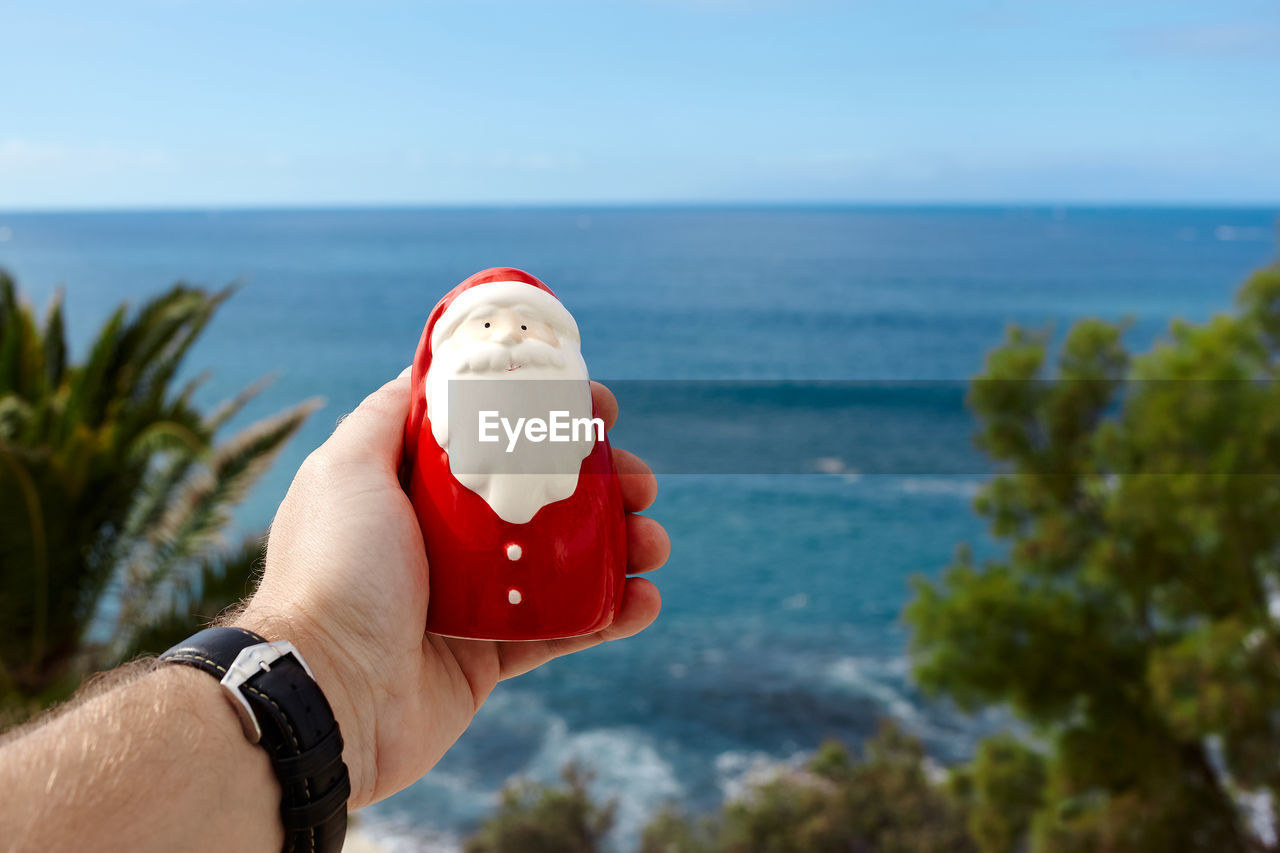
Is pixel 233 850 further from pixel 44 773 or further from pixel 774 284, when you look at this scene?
pixel 774 284

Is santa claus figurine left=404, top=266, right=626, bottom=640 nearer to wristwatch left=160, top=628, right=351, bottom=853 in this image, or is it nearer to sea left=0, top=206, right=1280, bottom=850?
wristwatch left=160, top=628, right=351, bottom=853

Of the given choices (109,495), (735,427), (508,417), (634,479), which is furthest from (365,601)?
(735,427)

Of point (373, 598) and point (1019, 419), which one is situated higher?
point (373, 598)

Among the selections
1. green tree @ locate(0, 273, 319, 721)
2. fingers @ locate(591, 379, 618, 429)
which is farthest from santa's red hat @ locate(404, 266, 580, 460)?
green tree @ locate(0, 273, 319, 721)

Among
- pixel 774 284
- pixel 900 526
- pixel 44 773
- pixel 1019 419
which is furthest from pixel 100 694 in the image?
pixel 774 284

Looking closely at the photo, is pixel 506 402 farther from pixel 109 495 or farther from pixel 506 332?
pixel 109 495

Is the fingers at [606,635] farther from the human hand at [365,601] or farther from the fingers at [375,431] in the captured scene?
the fingers at [375,431]
